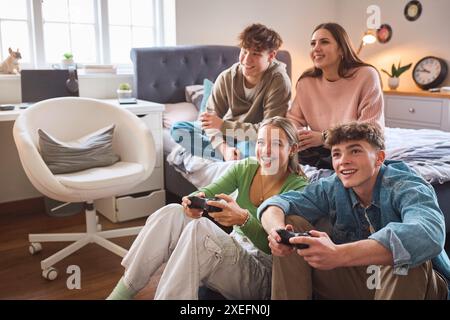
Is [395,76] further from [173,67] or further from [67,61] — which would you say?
[67,61]

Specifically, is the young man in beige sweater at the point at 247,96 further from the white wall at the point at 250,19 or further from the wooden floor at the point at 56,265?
the white wall at the point at 250,19

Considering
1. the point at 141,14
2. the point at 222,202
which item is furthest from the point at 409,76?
the point at 222,202

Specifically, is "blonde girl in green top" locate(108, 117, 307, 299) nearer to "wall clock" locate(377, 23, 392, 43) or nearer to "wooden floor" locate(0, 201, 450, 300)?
"wooden floor" locate(0, 201, 450, 300)

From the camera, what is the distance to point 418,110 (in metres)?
4.00

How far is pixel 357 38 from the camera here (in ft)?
15.6

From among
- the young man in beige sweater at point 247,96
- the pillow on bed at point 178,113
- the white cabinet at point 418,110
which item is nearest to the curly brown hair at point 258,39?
the young man in beige sweater at point 247,96

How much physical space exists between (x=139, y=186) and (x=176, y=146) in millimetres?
353

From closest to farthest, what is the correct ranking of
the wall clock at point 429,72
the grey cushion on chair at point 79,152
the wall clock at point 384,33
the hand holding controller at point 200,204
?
the hand holding controller at point 200,204 < the grey cushion on chair at point 79,152 < the wall clock at point 429,72 < the wall clock at point 384,33

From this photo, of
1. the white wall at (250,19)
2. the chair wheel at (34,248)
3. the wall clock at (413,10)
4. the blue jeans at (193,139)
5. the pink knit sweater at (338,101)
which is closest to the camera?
the pink knit sweater at (338,101)

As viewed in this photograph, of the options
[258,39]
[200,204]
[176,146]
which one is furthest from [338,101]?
[176,146]

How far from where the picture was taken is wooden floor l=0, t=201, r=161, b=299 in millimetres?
1996

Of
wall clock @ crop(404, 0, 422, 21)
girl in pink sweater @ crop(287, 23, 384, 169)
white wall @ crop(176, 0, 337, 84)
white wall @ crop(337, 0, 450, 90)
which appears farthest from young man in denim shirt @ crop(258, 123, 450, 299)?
wall clock @ crop(404, 0, 422, 21)

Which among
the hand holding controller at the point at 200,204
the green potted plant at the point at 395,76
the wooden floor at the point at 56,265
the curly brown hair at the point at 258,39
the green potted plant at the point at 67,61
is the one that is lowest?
the wooden floor at the point at 56,265

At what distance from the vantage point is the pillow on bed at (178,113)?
309 cm
